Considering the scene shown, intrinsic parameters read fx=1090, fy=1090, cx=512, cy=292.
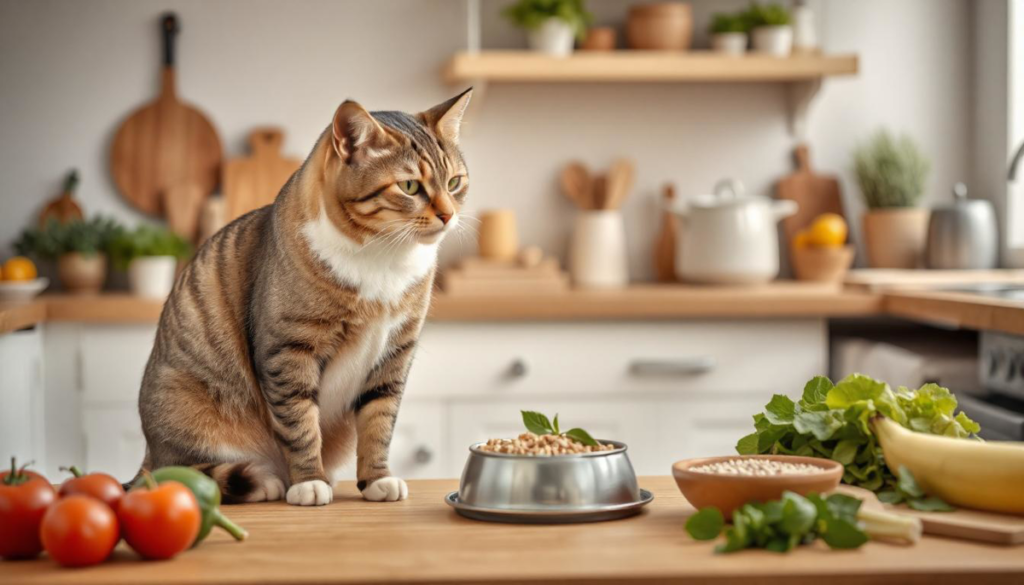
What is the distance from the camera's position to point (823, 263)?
343 centimetres

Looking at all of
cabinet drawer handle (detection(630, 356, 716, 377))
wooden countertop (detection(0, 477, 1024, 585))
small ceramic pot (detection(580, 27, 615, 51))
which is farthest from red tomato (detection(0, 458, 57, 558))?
small ceramic pot (detection(580, 27, 615, 51))

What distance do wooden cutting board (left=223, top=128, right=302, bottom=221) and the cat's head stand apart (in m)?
2.16

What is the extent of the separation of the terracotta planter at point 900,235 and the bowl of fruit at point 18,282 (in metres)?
2.61

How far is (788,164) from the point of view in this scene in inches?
147

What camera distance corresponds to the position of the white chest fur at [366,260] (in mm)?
1449

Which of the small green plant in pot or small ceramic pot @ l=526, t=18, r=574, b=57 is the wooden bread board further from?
small ceramic pot @ l=526, t=18, r=574, b=57

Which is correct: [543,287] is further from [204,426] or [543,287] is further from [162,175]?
[204,426]

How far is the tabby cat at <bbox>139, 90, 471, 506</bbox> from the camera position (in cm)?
140

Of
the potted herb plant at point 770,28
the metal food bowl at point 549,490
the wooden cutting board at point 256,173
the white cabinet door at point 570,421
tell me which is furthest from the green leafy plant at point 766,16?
the metal food bowl at point 549,490

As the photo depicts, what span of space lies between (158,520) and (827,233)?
2742 mm

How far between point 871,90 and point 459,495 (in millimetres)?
2924

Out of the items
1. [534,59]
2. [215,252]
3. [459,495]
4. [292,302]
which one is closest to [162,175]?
[534,59]

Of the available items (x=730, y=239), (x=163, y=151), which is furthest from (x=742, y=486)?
(x=163, y=151)

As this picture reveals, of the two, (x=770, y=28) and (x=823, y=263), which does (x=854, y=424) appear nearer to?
(x=823, y=263)
